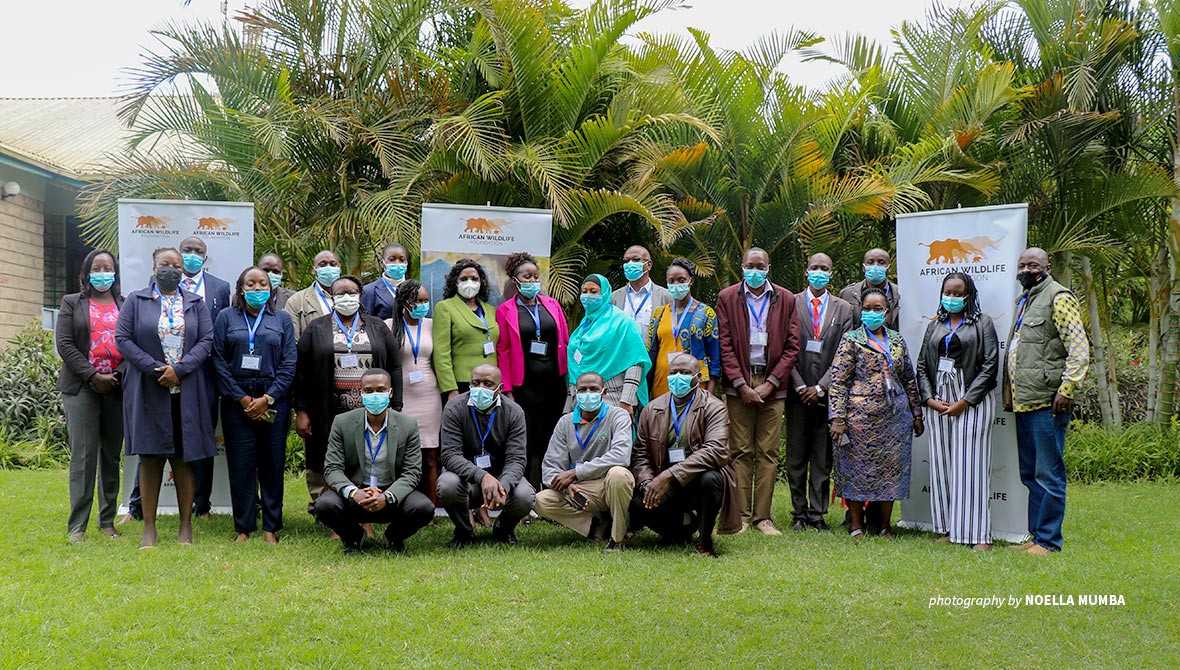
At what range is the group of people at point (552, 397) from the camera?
7.02m

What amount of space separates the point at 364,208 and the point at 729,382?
4139 millimetres

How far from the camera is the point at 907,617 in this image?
556 centimetres

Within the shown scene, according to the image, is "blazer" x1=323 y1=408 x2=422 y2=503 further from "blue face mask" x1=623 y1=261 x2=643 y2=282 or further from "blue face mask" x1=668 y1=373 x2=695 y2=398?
"blue face mask" x1=623 y1=261 x2=643 y2=282

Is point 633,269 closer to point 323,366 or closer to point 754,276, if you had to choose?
point 754,276

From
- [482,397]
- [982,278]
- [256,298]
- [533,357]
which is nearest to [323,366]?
[256,298]

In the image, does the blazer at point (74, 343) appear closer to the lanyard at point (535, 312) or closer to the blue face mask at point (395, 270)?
the blue face mask at point (395, 270)

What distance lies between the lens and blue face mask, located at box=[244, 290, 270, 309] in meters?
7.29

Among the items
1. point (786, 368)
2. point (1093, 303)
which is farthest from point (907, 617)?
point (1093, 303)

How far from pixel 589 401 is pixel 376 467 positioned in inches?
61.3

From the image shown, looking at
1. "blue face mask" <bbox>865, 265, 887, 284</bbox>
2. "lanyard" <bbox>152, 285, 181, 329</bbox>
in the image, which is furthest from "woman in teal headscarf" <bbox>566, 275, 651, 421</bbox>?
"lanyard" <bbox>152, 285, 181, 329</bbox>

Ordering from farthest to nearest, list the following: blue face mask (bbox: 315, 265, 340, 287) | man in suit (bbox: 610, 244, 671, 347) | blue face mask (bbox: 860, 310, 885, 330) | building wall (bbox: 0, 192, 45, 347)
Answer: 1. building wall (bbox: 0, 192, 45, 347)
2. man in suit (bbox: 610, 244, 671, 347)
3. blue face mask (bbox: 315, 265, 340, 287)
4. blue face mask (bbox: 860, 310, 885, 330)

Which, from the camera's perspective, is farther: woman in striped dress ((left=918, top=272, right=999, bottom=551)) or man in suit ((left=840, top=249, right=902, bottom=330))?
man in suit ((left=840, top=249, right=902, bottom=330))

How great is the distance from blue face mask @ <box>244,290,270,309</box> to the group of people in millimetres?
15

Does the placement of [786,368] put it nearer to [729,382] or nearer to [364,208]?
[729,382]
